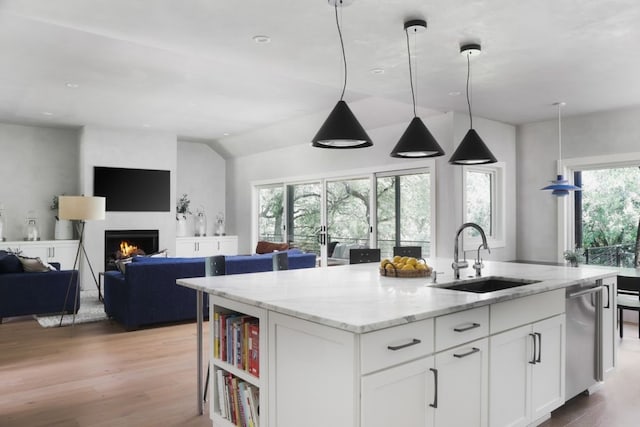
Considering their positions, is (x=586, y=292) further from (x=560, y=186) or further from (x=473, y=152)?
(x=560, y=186)

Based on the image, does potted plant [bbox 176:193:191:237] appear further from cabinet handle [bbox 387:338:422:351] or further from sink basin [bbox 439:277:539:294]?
cabinet handle [bbox 387:338:422:351]

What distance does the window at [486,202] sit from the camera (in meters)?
6.30

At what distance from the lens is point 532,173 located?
6.55m

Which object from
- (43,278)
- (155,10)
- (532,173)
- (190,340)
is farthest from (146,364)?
(532,173)

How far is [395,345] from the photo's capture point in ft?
6.23

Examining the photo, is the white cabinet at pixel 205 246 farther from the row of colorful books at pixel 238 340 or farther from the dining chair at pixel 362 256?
the row of colorful books at pixel 238 340

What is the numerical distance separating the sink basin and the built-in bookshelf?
1249 mm

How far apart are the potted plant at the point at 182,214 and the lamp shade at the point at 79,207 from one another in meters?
4.10

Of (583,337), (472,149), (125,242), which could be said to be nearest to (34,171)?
(125,242)

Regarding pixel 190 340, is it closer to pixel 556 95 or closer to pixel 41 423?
pixel 41 423

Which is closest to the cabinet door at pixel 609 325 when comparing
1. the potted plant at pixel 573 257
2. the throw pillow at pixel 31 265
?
the potted plant at pixel 573 257

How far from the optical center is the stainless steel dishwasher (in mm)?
3074

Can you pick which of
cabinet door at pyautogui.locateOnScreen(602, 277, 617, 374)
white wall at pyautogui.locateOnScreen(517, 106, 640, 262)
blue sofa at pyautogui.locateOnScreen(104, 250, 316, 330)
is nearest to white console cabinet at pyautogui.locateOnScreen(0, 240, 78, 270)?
blue sofa at pyautogui.locateOnScreen(104, 250, 316, 330)

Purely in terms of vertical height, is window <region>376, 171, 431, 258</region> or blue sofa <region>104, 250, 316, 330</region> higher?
window <region>376, 171, 431, 258</region>
